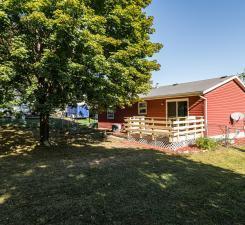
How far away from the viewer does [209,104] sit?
17.2m

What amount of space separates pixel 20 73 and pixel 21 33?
6.74 ft

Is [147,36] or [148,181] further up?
[147,36]

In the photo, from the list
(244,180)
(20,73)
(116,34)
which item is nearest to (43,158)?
(20,73)

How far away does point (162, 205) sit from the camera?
5.77m

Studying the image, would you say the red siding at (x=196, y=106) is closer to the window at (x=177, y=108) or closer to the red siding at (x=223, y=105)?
the red siding at (x=223, y=105)

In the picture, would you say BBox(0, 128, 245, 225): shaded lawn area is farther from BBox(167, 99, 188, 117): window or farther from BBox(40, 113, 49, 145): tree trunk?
A: BBox(167, 99, 188, 117): window

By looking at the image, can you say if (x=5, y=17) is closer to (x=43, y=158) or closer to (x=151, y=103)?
(x=43, y=158)

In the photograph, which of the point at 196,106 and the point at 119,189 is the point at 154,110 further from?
the point at 119,189

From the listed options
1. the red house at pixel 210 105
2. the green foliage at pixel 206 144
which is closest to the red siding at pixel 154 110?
the red house at pixel 210 105

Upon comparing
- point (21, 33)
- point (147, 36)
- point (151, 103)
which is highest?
point (147, 36)

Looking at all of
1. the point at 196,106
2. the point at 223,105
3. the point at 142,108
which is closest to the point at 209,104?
the point at 196,106

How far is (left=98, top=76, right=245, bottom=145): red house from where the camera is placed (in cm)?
1703

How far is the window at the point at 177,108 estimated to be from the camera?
18.6 m

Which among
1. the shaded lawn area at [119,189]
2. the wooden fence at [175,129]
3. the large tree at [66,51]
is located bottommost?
the shaded lawn area at [119,189]
